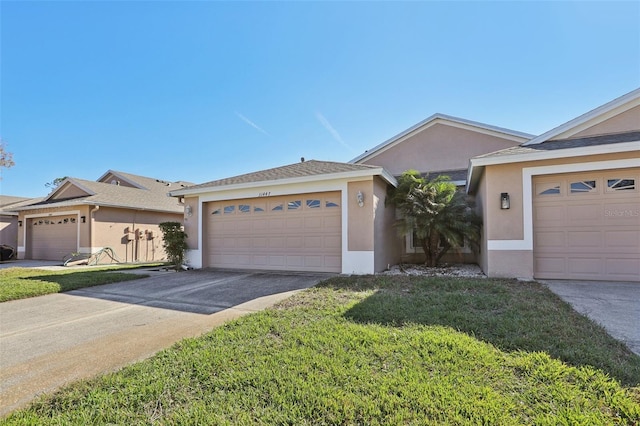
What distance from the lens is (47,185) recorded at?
Answer: 4672 cm

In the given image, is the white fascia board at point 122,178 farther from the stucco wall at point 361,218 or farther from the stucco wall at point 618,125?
the stucco wall at point 618,125

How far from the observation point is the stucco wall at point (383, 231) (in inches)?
338

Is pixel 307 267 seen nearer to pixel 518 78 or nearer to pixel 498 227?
pixel 498 227

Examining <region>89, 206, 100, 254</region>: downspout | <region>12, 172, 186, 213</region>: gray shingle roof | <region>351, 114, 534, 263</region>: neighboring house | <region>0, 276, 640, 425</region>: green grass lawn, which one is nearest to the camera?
<region>0, 276, 640, 425</region>: green grass lawn

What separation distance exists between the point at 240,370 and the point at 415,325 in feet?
7.61

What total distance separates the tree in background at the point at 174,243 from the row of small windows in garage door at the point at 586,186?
36.5 ft

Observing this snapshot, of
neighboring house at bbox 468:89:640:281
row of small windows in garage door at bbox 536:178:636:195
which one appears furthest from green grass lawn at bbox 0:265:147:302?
row of small windows in garage door at bbox 536:178:636:195

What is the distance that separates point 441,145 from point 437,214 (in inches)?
246

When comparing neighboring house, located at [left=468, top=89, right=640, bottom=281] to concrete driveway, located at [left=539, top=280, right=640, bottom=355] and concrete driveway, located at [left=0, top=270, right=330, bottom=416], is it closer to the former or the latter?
concrete driveway, located at [left=539, top=280, right=640, bottom=355]

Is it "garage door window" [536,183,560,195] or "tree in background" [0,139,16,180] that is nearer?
"garage door window" [536,183,560,195]

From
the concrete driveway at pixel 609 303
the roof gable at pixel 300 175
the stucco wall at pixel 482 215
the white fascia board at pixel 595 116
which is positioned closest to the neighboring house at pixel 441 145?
the stucco wall at pixel 482 215

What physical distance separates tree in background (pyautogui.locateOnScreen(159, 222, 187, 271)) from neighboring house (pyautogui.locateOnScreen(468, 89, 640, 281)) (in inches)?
388

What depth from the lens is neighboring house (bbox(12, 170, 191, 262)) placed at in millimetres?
14008

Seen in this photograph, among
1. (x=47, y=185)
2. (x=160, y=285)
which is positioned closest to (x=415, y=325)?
(x=160, y=285)
